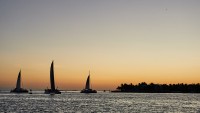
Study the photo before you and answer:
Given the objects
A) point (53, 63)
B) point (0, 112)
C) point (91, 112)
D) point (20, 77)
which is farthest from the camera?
point (20, 77)

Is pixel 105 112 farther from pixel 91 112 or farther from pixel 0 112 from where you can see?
pixel 0 112

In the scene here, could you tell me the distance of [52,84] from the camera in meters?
160

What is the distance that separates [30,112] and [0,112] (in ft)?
16.9

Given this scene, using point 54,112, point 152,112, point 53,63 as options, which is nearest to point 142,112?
point 152,112

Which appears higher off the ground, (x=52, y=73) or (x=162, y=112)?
(x=52, y=73)

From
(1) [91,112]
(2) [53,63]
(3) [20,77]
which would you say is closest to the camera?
(1) [91,112]

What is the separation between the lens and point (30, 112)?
65.3 meters

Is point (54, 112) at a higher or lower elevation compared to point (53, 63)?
lower

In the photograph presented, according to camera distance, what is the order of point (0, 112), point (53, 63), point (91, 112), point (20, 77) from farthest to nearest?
point (20, 77) → point (53, 63) → point (91, 112) → point (0, 112)

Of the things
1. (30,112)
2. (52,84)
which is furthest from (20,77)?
(30,112)

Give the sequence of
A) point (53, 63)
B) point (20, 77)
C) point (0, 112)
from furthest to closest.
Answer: point (20, 77) → point (53, 63) → point (0, 112)

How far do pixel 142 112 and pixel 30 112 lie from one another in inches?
776

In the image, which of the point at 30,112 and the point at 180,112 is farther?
the point at 180,112

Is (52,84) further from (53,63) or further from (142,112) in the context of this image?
(142,112)
